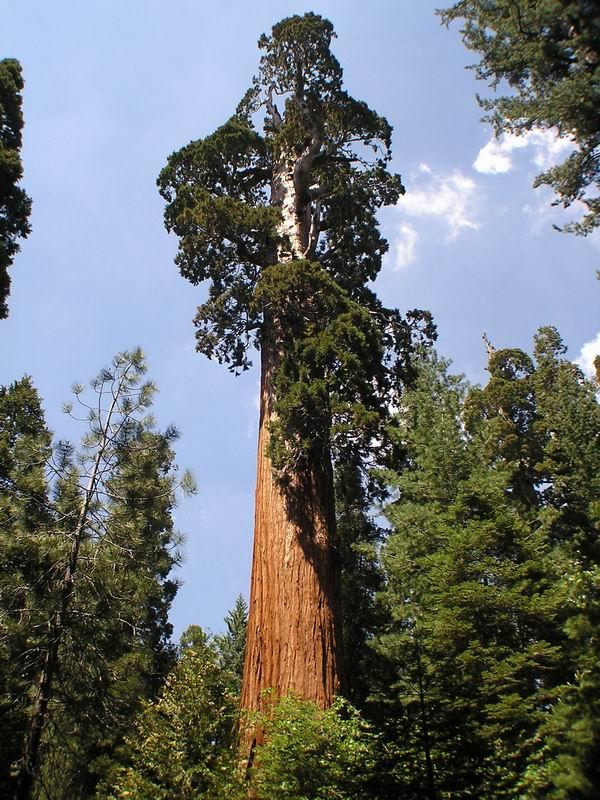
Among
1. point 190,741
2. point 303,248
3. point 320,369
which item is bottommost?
point 190,741

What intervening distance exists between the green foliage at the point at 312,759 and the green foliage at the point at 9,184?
1036cm

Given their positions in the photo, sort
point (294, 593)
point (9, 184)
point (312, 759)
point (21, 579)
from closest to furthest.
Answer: point (312, 759) < point (294, 593) < point (21, 579) < point (9, 184)

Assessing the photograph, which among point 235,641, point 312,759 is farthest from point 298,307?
point 235,641

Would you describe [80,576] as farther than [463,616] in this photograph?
No

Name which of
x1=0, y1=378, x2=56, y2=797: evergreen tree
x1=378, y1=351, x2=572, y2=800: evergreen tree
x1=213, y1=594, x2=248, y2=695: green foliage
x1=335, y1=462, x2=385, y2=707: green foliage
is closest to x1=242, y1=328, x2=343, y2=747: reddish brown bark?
x1=378, y1=351, x2=572, y2=800: evergreen tree

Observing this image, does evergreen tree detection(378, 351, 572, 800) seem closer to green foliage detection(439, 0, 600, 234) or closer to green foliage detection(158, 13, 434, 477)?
green foliage detection(158, 13, 434, 477)

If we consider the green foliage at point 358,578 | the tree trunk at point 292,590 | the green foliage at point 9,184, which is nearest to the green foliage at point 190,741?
the tree trunk at point 292,590

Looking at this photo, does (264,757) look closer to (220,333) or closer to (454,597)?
(454,597)

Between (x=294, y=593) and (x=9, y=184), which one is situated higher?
(x=9, y=184)

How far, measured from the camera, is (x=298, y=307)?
9.29 m

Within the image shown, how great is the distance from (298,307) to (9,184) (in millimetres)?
7910

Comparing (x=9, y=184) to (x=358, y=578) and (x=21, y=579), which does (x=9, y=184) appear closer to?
(x=21, y=579)

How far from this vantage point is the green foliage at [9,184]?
11930 mm

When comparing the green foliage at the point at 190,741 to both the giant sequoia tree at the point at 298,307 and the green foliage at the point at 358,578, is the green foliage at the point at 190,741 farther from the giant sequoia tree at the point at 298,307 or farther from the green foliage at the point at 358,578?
the green foliage at the point at 358,578
